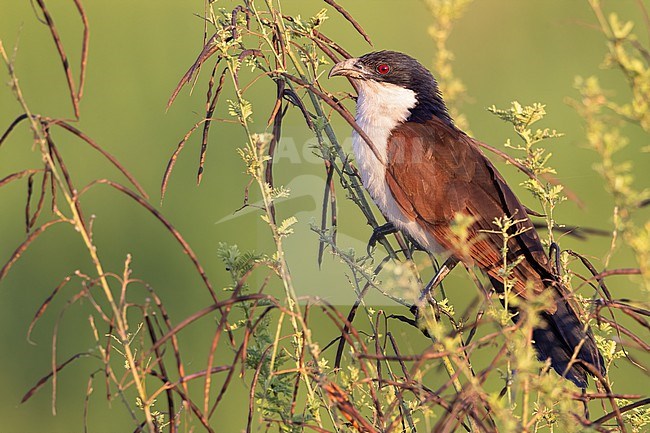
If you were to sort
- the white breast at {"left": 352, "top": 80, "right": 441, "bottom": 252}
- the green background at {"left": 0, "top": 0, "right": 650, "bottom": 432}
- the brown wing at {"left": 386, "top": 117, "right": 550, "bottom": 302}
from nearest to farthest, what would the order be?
the brown wing at {"left": 386, "top": 117, "right": 550, "bottom": 302}
the white breast at {"left": 352, "top": 80, "right": 441, "bottom": 252}
the green background at {"left": 0, "top": 0, "right": 650, "bottom": 432}

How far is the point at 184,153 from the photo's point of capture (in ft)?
18.3

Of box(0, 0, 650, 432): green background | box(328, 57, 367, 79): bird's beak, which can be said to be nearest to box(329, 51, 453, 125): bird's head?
box(328, 57, 367, 79): bird's beak

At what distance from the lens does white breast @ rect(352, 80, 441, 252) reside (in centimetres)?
268

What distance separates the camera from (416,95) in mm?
2971

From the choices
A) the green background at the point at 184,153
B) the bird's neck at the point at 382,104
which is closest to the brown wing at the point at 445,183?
the bird's neck at the point at 382,104

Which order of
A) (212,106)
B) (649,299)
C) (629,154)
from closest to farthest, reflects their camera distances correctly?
(649,299) < (212,106) < (629,154)

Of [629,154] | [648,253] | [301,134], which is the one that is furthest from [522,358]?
[629,154]

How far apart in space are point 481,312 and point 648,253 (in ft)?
2.67

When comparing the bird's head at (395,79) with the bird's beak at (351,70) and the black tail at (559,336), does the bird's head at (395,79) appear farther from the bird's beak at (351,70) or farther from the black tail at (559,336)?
the black tail at (559,336)

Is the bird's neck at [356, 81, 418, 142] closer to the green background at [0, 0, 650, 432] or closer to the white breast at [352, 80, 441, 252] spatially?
the white breast at [352, 80, 441, 252]

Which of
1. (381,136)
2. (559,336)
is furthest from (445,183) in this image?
(559,336)

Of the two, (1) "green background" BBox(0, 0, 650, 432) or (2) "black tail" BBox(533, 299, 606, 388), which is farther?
(1) "green background" BBox(0, 0, 650, 432)

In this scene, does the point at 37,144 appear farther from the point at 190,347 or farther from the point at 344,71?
the point at 190,347

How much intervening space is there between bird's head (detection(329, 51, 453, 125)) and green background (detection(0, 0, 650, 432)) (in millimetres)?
341
